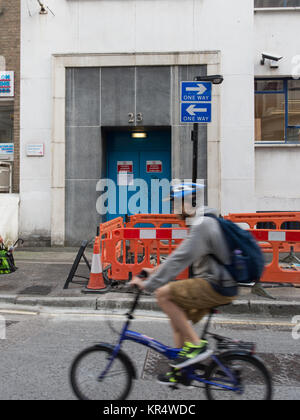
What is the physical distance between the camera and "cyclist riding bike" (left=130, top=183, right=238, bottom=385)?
2936 mm

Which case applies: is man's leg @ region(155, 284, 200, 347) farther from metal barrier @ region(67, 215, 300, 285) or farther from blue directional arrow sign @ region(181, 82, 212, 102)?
blue directional arrow sign @ region(181, 82, 212, 102)

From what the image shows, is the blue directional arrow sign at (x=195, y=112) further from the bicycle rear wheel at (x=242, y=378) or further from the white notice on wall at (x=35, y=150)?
the white notice on wall at (x=35, y=150)

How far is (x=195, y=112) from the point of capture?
7.10 m

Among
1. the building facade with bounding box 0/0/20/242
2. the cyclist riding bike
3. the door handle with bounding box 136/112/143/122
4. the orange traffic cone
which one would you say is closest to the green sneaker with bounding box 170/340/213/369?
the cyclist riding bike

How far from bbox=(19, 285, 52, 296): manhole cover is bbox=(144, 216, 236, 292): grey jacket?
4104 millimetres

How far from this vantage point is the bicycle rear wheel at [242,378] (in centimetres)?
285

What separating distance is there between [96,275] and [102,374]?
374cm

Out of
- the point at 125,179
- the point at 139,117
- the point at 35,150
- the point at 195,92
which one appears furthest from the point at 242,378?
the point at 35,150

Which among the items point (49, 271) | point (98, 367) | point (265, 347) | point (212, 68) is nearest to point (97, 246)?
point (49, 271)

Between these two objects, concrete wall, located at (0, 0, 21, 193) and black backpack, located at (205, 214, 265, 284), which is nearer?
black backpack, located at (205, 214, 265, 284)

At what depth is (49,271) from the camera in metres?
8.26

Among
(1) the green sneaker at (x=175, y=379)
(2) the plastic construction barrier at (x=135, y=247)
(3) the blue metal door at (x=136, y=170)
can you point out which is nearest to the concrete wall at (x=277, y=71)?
(3) the blue metal door at (x=136, y=170)
